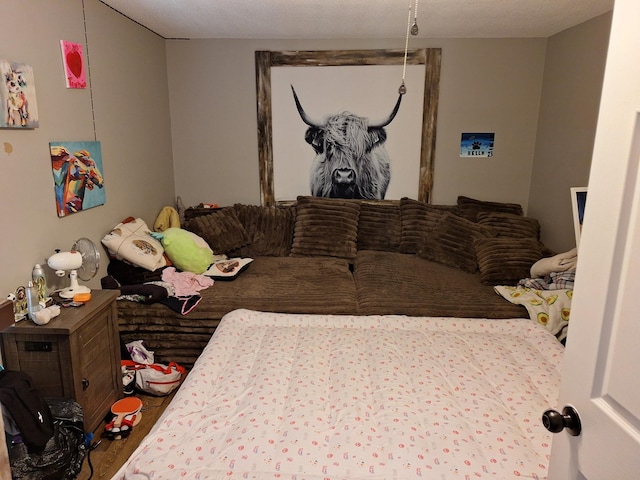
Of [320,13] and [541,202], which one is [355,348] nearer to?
[320,13]

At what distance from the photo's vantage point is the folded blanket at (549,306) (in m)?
2.60

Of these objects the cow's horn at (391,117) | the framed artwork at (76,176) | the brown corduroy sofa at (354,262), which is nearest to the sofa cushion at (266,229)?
the brown corduroy sofa at (354,262)

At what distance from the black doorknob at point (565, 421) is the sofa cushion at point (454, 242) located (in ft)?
8.22

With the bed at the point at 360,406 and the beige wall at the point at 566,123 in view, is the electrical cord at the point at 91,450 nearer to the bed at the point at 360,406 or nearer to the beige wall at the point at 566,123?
the bed at the point at 360,406

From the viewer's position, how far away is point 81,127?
8.71 feet

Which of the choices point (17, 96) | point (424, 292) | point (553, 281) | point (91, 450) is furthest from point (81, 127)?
point (553, 281)

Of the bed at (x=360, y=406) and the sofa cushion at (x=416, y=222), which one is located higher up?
the sofa cushion at (x=416, y=222)

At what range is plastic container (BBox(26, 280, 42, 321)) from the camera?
2.00m

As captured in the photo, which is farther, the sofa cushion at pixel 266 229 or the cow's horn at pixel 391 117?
the cow's horn at pixel 391 117

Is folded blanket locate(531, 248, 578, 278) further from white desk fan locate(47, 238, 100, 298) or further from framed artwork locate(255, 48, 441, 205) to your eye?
white desk fan locate(47, 238, 100, 298)

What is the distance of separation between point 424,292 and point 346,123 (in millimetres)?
1833

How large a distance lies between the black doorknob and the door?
0.01m

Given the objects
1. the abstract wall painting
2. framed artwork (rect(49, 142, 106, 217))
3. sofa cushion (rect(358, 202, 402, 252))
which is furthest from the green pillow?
sofa cushion (rect(358, 202, 402, 252))

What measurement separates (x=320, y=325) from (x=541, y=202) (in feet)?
8.44
